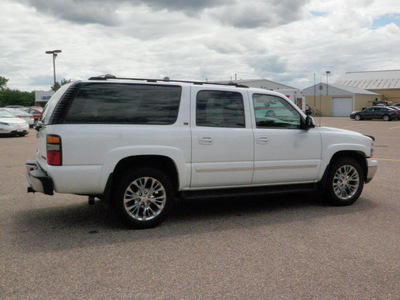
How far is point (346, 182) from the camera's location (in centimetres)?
680

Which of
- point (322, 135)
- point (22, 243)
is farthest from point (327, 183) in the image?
point (22, 243)

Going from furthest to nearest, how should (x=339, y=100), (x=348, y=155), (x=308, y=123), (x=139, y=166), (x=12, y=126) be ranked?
(x=339, y=100) < (x=12, y=126) < (x=348, y=155) < (x=308, y=123) < (x=139, y=166)

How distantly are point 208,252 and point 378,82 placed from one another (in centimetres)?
7539

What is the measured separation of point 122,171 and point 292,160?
2400mm

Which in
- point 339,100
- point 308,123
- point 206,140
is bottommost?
point 206,140

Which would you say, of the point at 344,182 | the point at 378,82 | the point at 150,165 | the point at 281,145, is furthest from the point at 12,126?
the point at 378,82

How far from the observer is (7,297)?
3475 mm

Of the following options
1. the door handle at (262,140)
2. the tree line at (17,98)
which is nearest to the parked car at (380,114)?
the door handle at (262,140)

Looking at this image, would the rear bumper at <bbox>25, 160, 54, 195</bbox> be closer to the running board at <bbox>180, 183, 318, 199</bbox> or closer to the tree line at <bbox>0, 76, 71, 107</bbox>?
the running board at <bbox>180, 183, 318, 199</bbox>

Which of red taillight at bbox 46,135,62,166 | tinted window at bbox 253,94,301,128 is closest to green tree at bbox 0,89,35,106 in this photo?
tinted window at bbox 253,94,301,128

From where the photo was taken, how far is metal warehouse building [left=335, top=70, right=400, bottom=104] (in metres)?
69.2

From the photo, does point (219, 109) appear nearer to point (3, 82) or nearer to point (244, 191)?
point (244, 191)

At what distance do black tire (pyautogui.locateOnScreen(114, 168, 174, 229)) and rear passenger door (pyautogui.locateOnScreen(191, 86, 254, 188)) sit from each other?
438 mm

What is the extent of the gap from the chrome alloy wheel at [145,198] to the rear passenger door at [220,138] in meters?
0.48
